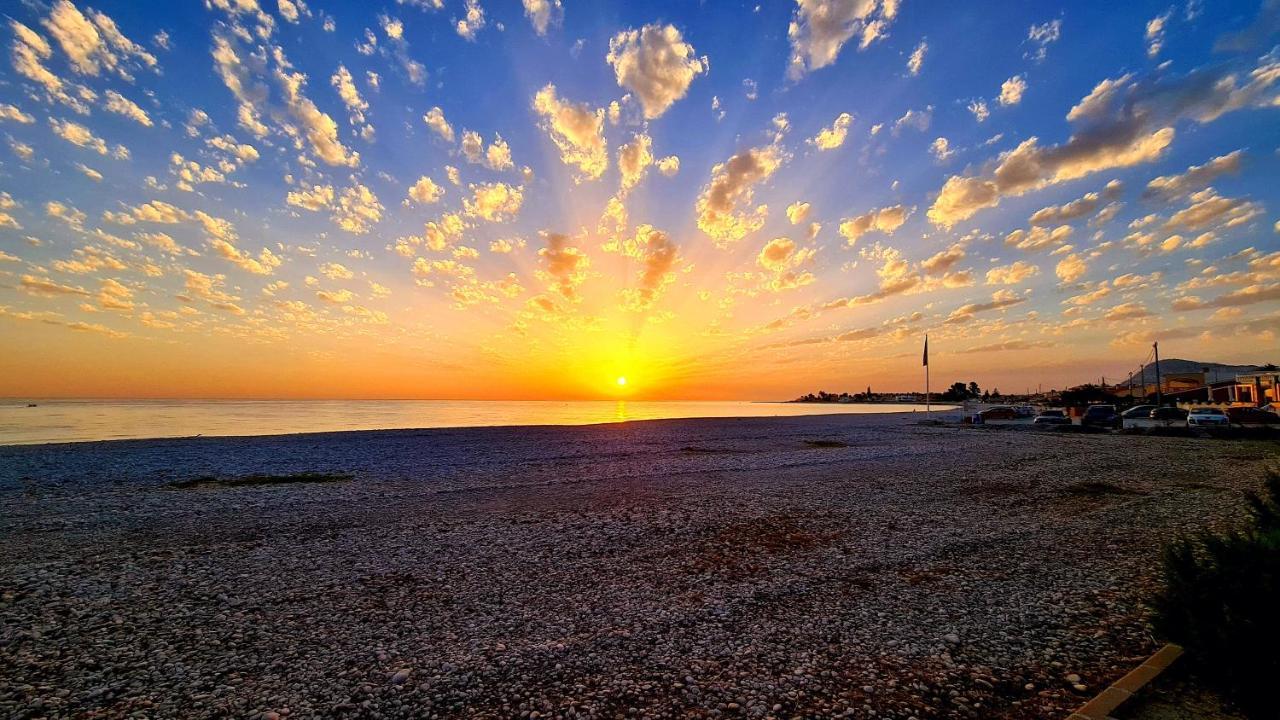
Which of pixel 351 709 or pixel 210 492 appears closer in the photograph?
pixel 351 709

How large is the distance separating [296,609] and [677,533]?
300 inches

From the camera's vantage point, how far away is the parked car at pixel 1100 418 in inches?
1804

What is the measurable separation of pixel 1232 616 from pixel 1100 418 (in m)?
56.0

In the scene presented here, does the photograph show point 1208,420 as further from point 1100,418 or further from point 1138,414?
point 1138,414

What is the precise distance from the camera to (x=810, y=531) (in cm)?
1235

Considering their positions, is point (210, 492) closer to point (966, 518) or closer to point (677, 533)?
point (677, 533)

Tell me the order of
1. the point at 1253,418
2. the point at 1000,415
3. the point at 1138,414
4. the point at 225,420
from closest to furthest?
the point at 1253,418 < the point at 1138,414 < the point at 1000,415 < the point at 225,420

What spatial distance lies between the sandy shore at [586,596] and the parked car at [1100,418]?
1255 inches

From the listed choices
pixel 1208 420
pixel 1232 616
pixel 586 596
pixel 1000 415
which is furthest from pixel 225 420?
pixel 1208 420

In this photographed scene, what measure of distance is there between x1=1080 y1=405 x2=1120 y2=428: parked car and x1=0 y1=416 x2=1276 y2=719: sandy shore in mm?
31878

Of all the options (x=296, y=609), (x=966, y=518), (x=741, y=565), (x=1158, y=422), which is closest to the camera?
(x=296, y=609)

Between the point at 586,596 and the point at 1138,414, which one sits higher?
the point at 1138,414

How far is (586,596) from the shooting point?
8.39 metres

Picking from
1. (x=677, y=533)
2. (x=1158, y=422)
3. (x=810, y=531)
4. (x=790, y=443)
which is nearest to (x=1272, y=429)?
(x=1158, y=422)
